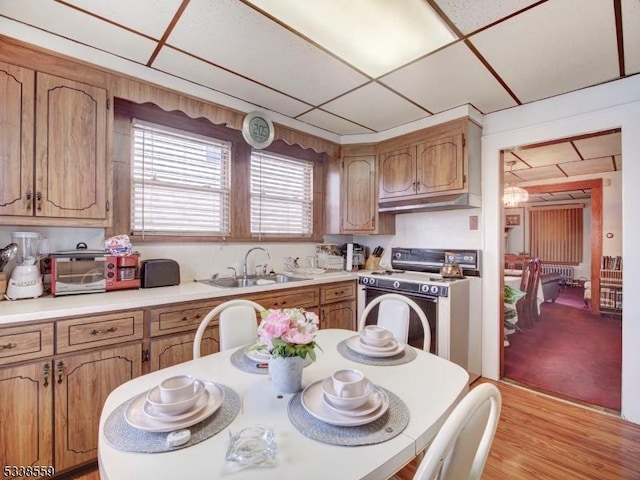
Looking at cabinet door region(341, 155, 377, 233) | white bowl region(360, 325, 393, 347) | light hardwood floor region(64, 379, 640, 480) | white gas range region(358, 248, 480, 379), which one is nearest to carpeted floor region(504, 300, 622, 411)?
light hardwood floor region(64, 379, 640, 480)

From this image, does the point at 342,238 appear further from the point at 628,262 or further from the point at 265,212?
the point at 628,262

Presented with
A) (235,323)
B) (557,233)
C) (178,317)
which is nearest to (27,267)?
(178,317)

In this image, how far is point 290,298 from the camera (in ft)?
8.09

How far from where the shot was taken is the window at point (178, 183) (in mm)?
2283

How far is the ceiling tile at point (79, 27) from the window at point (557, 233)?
9574 millimetres

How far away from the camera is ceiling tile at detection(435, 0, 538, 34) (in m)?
1.46

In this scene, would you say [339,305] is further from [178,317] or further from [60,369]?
[60,369]

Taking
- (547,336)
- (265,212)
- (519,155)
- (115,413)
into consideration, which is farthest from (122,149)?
(547,336)

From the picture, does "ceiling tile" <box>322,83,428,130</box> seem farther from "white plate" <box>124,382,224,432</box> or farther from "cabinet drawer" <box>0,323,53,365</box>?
"cabinet drawer" <box>0,323,53,365</box>

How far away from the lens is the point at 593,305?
5066 mm

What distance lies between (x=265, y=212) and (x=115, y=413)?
2.28m

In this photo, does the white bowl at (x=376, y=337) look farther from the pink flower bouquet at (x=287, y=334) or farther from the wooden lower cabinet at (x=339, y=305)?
the wooden lower cabinet at (x=339, y=305)

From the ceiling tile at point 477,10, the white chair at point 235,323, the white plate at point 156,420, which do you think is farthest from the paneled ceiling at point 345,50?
the white plate at point 156,420

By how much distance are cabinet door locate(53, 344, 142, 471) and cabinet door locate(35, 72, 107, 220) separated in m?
0.83
